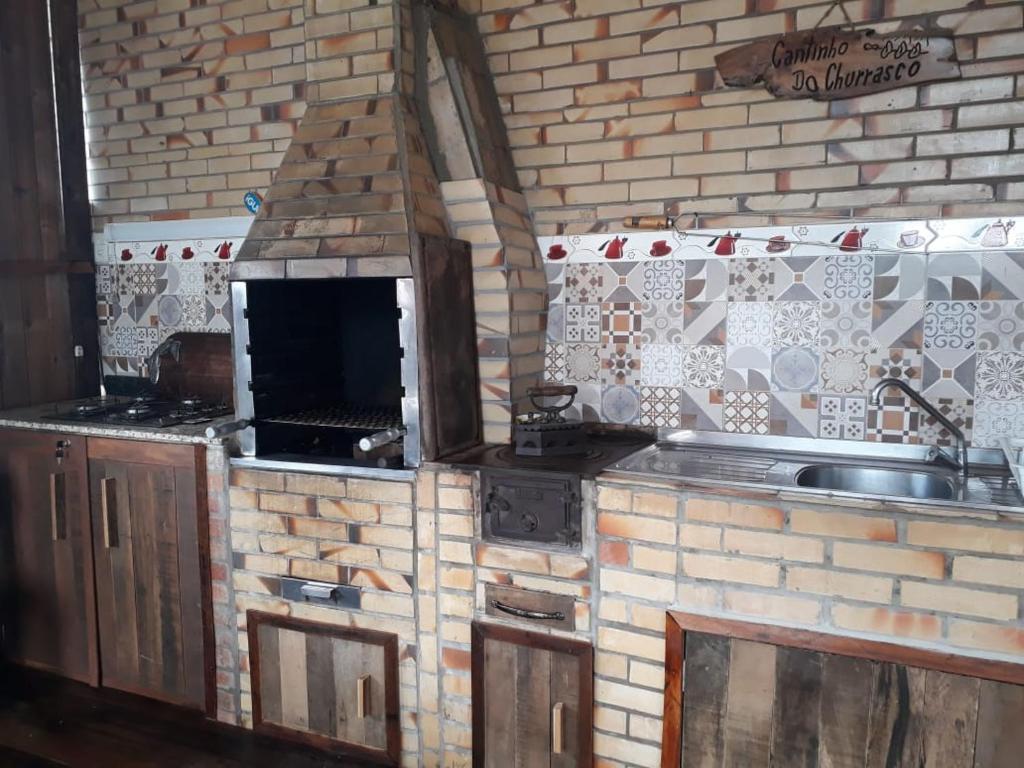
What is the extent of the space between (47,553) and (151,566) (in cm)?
51

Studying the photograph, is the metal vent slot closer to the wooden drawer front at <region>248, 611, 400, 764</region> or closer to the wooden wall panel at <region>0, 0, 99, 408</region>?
the wooden drawer front at <region>248, 611, 400, 764</region>

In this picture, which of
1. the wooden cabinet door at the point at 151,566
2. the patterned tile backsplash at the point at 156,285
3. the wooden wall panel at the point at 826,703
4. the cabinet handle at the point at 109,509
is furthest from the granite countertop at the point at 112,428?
the wooden wall panel at the point at 826,703

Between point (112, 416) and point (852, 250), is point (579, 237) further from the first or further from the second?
point (112, 416)

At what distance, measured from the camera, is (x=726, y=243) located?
2.45 m

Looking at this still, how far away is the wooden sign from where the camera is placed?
2.14 metres

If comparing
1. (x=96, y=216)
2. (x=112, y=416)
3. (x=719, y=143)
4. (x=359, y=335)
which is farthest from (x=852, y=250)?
(x=96, y=216)

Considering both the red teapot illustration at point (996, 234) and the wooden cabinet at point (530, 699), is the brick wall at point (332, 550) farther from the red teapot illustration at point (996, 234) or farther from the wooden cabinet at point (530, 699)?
the red teapot illustration at point (996, 234)

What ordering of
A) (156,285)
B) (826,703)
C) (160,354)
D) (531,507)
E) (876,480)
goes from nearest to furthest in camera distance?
(826,703)
(531,507)
(876,480)
(160,354)
(156,285)

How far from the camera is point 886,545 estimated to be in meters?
1.78

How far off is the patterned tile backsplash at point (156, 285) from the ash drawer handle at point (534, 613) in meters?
1.77

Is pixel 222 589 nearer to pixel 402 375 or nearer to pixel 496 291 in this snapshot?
pixel 402 375

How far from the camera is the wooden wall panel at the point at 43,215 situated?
319 cm

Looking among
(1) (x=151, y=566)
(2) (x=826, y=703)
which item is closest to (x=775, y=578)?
(2) (x=826, y=703)

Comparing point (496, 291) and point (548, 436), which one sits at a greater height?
point (496, 291)
